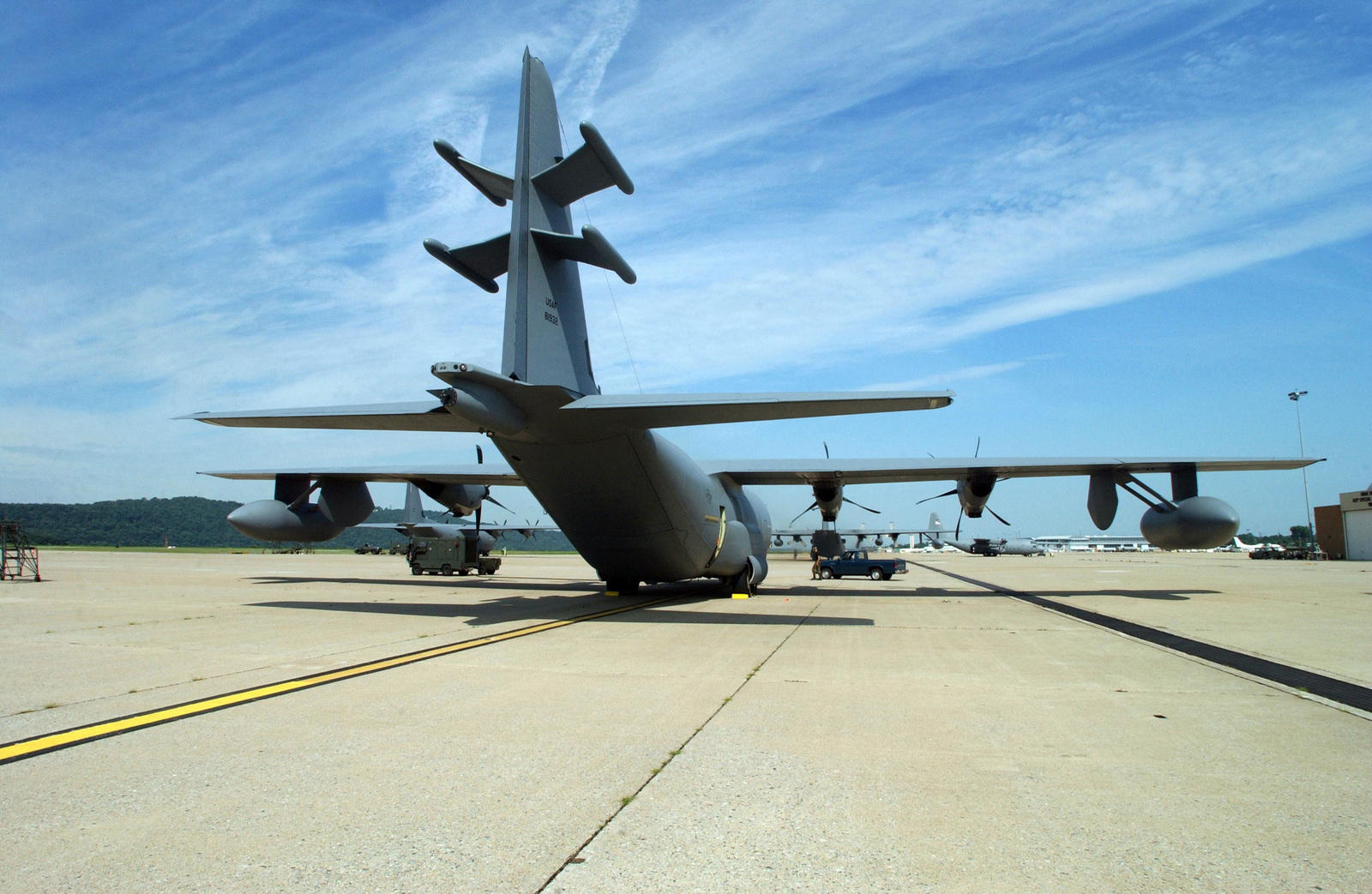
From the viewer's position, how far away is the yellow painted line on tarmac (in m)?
4.54

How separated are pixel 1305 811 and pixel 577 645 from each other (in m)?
7.11

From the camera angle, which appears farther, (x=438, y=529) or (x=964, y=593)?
(x=438, y=529)

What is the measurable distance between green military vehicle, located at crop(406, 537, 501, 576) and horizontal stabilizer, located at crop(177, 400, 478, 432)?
16856 millimetres

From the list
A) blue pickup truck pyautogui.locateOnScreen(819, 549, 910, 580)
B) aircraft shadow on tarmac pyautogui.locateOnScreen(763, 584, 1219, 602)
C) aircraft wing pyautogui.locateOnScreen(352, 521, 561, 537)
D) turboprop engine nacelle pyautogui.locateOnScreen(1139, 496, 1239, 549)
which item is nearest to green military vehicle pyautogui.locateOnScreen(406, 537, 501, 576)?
aircraft wing pyautogui.locateOnScreen(352, 521, 561, 537)

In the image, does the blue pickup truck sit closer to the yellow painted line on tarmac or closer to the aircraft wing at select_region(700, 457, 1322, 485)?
the aircraft wing at select_region(700, 457, 1322, 485)

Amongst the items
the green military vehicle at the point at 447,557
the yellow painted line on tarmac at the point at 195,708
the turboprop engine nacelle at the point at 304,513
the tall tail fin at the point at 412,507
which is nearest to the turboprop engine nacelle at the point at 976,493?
the yellow painted line on tarmac at the point at 195,708

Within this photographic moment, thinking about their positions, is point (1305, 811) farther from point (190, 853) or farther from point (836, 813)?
point (190, 853)

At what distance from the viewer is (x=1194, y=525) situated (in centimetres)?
1678

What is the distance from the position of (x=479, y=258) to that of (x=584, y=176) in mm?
2208

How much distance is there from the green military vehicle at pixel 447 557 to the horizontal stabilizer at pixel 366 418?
16856mm

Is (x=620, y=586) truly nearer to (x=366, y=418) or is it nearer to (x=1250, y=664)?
(x=366, y=418)

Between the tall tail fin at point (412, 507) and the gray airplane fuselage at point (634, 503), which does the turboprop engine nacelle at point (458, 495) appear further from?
the tall tail fin at point (412, 507)

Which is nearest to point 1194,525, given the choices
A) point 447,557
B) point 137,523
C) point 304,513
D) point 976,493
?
point 976,493

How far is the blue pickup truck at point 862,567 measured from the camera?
29.7 metres
